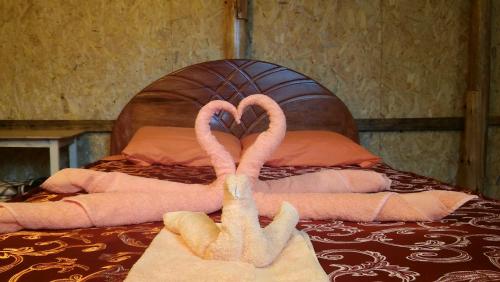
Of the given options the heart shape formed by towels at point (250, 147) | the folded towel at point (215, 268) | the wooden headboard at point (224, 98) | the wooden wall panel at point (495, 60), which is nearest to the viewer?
the folded towel at point (215, 268)

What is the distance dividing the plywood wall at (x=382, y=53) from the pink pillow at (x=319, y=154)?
0.68 metres

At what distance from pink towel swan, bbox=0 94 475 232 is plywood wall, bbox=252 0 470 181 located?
1.52 m

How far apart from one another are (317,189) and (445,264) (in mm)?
590

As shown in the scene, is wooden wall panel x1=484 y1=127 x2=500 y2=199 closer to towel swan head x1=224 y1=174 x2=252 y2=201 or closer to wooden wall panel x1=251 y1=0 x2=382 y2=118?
wooden wall panel x1=251 y1=0 x2=382 y2=118

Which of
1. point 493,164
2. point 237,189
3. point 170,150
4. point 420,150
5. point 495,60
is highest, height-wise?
point 495,60

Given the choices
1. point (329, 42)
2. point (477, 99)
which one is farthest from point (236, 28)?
point (477, 99)

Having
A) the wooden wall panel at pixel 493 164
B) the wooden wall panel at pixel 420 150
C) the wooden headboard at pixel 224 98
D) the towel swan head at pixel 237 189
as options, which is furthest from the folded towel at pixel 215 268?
the wooden wall panel at pixel 493 164

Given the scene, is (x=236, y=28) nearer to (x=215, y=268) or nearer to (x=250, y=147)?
(x=250, y=147)

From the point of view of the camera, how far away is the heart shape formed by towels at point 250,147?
4.95 feet

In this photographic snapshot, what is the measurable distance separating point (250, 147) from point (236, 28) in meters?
1.53

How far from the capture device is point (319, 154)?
2.40 meters

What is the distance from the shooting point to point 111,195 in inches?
51.2

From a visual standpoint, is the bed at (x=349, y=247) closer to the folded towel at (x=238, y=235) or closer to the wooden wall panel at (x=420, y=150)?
the folded towel at (x=238, y=235)

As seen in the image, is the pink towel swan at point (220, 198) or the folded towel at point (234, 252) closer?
the folded towel at point (234, 252)
